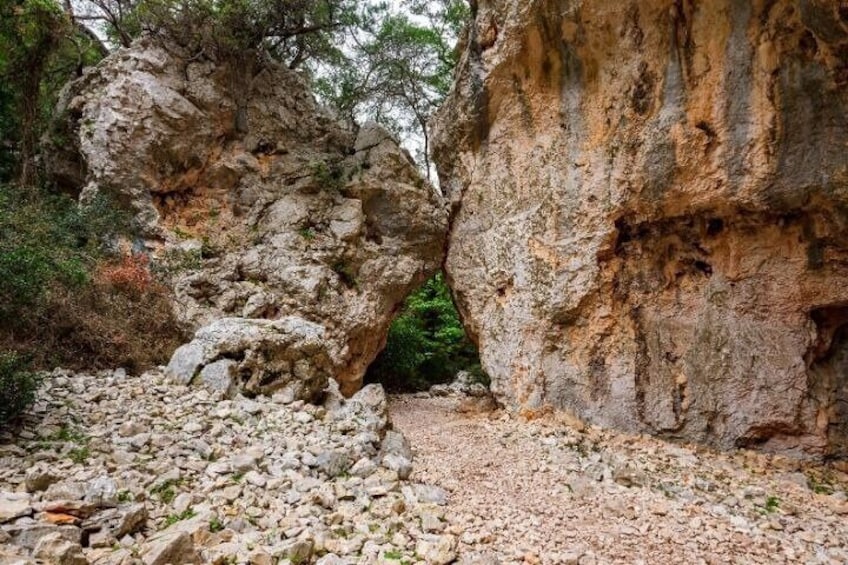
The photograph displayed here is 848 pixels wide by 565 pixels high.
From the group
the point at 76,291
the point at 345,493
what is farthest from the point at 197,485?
the point at 76,291

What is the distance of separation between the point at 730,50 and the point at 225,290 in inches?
427

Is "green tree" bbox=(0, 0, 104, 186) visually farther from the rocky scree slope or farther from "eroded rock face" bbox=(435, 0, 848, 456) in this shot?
"eroded rock face" bbox=(435, 0, 848, 456)

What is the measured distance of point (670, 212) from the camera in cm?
896

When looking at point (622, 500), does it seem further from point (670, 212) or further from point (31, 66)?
point (31, 66)

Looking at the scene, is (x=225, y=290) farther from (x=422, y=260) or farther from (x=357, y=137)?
(x=357, y=137)

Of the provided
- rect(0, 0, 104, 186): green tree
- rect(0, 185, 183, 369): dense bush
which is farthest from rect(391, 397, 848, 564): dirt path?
rect(0, 0, 104, 186): green tree

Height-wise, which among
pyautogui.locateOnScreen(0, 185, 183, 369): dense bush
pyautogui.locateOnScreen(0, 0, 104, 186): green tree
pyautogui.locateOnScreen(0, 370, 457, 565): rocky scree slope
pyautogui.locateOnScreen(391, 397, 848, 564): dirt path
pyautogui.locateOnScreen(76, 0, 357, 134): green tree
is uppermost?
pyautogui.locateOnScreen(76, 0, 357, 134): green tree

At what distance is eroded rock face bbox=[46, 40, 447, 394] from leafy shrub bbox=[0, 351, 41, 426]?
5351 mm

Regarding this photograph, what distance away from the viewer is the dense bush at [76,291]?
6.86 m

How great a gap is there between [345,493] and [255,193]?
401 inches

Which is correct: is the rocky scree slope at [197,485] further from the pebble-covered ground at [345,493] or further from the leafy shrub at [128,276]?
the leafy shrub at [128,276]

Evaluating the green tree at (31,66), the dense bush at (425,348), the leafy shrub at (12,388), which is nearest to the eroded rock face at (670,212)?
the dense bush at (425,348)

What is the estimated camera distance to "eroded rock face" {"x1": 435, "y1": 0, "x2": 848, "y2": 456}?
24.8ft

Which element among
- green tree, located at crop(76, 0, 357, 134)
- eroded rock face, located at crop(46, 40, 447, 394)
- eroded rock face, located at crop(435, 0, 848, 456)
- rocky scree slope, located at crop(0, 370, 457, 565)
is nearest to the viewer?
rocky scree slope, located at crop(0, 370, 457, 565)
